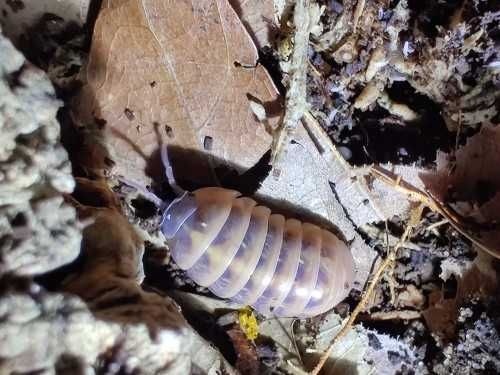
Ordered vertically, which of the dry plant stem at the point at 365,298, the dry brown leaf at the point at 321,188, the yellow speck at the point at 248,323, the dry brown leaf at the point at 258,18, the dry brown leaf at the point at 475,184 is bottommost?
the yellow speck at the point at 248,323

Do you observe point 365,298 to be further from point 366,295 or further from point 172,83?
point 172,83

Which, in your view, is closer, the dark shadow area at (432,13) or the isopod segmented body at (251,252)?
the dark shadow area at (432,13)

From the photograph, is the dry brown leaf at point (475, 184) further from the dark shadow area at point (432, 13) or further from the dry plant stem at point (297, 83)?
the dry plant stem at point (297, 83)

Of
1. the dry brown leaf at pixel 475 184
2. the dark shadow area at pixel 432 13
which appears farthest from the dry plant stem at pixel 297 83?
the dry brown leaf at pixel 475 184

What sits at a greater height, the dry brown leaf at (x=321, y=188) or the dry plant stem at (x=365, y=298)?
the dry brown leaf at (x=321, y=188)

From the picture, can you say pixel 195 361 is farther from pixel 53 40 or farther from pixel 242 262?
pixel 53 40

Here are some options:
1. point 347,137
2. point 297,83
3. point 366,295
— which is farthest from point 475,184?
point 297,83

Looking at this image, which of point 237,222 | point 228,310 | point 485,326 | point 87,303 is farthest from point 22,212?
point 485,326

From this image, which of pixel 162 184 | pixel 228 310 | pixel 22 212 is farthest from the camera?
pixel 228 310
